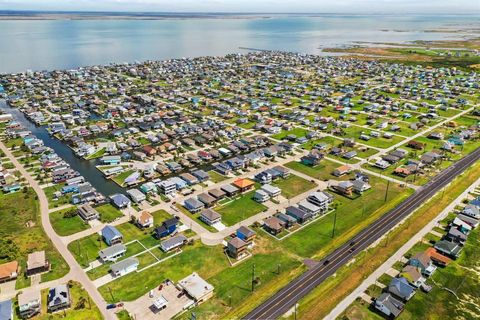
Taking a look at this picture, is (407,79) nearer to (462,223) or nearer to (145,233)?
(462,223)

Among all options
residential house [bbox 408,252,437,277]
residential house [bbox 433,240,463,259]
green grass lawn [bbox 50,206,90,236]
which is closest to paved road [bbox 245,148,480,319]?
residential house [bbox 408,252,437,277]

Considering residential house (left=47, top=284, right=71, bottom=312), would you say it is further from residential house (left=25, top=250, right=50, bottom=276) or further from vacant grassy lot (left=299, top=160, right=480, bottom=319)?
vacant grassy lot (left=299, top=160, right=480, bottom=319)

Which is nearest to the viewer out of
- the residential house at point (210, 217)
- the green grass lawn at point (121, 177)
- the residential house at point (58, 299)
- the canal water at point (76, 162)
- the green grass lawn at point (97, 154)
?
the residential house at point (58, 299)

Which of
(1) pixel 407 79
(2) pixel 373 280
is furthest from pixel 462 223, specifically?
(1) pixel 407 79

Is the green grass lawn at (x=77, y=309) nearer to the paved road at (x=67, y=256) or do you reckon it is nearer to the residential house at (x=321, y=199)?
the paved road at (x=67, y=256)

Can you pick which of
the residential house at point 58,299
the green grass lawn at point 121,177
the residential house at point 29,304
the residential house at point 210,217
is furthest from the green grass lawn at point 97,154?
the residential house at point 58,299
